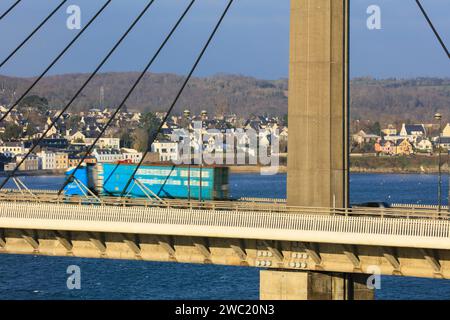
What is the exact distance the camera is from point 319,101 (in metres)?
49.6

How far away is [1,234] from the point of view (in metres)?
51.2

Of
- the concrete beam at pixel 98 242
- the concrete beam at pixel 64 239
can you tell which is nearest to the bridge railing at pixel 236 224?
the concrete beam at pixel 64 239

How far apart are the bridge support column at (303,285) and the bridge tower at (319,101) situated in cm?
299

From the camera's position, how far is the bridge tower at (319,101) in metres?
49.4

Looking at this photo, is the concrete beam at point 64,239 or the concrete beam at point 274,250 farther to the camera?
the concrete beam at point 64,239

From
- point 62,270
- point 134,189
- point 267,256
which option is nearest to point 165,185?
point 134,189

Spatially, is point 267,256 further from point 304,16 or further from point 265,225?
point 304,16

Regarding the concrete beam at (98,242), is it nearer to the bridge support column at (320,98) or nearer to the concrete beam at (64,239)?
the concrete beam at (64,239)

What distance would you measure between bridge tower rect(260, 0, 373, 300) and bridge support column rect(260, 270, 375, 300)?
9.82 ft

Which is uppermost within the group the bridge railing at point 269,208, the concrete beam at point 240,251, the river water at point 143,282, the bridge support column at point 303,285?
the bridge railing at point 269,208

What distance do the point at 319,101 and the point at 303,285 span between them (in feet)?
28.2

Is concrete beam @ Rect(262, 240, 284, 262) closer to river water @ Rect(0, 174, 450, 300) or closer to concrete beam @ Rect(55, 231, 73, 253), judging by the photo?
concrete beam @ Rect(55, 231, 73, 253)

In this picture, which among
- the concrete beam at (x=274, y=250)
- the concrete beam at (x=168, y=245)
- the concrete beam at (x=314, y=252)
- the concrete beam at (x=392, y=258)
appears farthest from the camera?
the concrete beam at (x=168, y=245)
